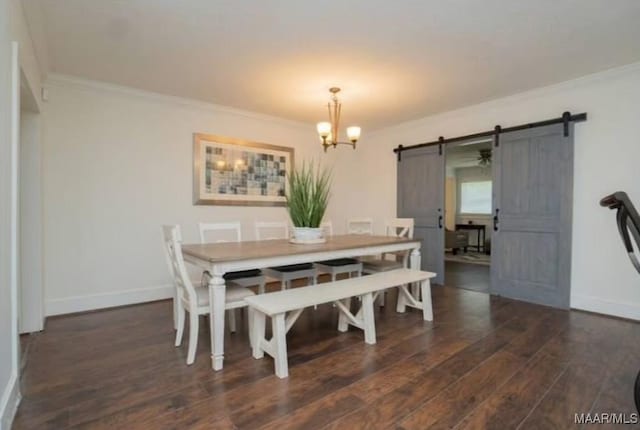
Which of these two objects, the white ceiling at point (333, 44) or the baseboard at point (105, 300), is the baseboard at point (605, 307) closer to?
the white ceiling at point (333, 44)

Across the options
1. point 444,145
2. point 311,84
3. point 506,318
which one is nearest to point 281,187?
point 311,84

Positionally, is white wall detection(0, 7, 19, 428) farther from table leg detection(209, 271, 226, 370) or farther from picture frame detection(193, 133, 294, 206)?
picture frame detection(193, 133, 294, 206)

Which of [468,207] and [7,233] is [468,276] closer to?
[468,207]

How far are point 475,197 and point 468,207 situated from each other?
332 mm

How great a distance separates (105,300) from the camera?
3.54 meters

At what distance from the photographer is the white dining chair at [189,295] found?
226 cm

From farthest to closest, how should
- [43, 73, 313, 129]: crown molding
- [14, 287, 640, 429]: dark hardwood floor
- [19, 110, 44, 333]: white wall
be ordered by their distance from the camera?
[43, 73, 313, 129]: crown molding, [19, 110, 44, 333]: white wall, [14, 287, 640, 429]: dark hardwood floor

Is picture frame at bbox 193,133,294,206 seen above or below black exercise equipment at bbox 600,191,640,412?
above

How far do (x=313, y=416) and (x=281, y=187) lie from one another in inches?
139

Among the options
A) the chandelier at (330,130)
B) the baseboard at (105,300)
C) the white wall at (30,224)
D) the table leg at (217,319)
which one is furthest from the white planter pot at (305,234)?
the white wall at (30,224)

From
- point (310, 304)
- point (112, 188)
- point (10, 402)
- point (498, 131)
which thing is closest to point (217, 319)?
point (310, 304)

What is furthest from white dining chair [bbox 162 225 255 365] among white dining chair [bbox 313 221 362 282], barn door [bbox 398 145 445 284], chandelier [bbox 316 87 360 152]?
barn door [bbox 398 145 445 284]

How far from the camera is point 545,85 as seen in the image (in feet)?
11.8

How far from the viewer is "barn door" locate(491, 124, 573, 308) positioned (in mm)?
3537
